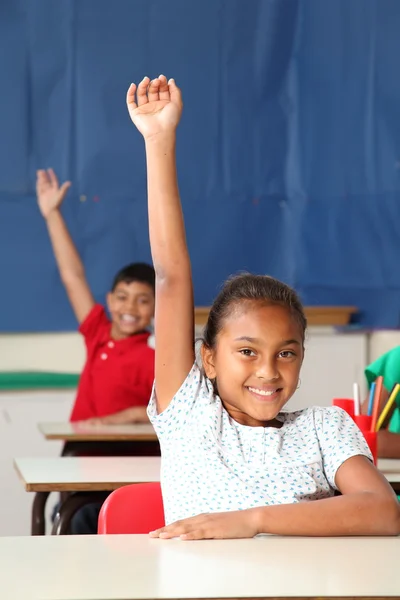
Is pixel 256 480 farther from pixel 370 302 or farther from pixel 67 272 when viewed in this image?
pixel 370 302

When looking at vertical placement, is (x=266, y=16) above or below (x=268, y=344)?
above

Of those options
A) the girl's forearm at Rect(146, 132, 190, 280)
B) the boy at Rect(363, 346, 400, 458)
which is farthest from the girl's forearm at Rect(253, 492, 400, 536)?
the boy at Rect(363, 346, 400, 458)

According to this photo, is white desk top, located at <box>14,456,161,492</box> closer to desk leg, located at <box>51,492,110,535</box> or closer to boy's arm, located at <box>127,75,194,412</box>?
desk leg, located at <box>51,492,110,535</box>

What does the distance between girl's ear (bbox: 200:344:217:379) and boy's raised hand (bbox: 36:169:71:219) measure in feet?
7.35

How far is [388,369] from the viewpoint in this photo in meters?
2.60

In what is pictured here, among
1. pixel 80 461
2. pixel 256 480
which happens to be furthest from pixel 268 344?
pixel 80 461

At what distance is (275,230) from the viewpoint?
4.45m

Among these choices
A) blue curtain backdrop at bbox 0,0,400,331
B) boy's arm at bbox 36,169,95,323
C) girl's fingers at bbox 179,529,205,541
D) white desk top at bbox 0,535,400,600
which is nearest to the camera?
white desk top at bbox 0,535,400,600

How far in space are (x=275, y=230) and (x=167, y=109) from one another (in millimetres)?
2872

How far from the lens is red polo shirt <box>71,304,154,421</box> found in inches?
140

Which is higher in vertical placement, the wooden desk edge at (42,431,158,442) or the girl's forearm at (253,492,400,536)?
the girl's forearm at (253,492,400,536)

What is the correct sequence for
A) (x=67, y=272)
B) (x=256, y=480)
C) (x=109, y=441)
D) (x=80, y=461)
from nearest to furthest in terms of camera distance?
(x=256, y=480) < (x=80, y=461) < (x=109, y=441) < (x=67, y=272)

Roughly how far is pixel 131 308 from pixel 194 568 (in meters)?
2.53

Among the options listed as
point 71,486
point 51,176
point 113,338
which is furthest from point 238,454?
point 51,176
